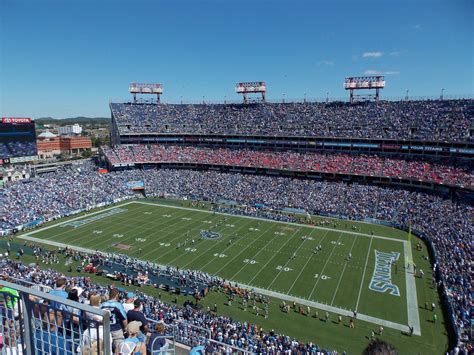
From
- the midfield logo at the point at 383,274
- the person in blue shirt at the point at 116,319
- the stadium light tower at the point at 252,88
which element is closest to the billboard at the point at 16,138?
the stadium light tower at the point at 252,88

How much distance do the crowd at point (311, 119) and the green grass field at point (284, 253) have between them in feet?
68.9

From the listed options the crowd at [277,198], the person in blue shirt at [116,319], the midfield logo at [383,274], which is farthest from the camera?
the crowd at [277,198]

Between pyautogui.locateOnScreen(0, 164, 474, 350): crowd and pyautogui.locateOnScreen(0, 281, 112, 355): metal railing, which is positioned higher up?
pyautogui.locateOnScreen(0, 281, 112, 355): metal railing

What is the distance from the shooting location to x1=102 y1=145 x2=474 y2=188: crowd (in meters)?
44.1

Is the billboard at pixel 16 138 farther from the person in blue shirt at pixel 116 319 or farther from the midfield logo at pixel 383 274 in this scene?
the person in blue shirt at pixel 116 319

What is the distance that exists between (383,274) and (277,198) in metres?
21.9

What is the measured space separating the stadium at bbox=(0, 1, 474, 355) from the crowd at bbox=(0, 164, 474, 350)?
0.25 m

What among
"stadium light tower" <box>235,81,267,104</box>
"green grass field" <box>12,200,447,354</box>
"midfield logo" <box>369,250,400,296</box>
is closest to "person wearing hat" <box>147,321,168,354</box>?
"green grass field" <box>12,200,447,354</box>

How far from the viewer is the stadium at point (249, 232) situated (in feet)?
43.3

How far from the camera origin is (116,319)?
5730 millimetres

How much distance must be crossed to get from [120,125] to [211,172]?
2247cm

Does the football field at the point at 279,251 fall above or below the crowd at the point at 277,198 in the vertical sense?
below

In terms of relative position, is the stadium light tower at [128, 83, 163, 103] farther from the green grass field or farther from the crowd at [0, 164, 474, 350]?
the green grass field

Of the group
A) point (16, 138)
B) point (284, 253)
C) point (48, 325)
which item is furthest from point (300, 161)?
point (48, 325)
